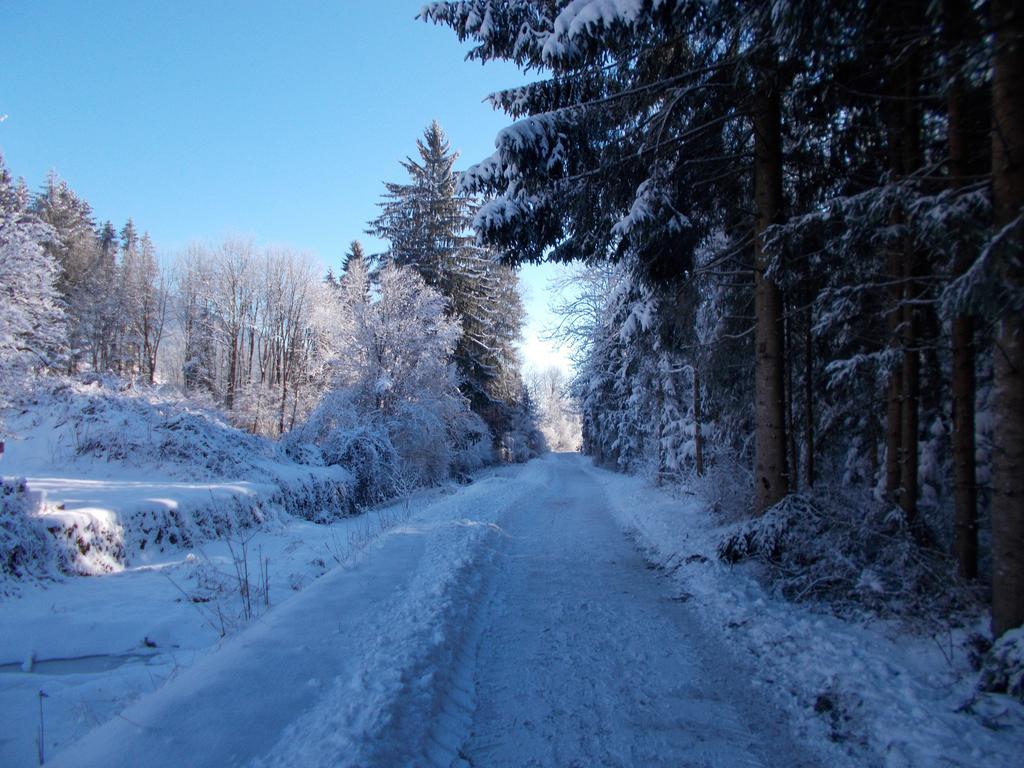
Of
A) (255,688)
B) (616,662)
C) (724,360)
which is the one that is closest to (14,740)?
(255,688)

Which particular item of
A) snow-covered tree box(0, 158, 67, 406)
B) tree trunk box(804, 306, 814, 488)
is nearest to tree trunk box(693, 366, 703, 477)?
tree trunk box(804, 306, 814, 488)

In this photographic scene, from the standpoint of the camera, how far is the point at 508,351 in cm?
2975

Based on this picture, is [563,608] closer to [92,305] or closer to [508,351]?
[508,351]

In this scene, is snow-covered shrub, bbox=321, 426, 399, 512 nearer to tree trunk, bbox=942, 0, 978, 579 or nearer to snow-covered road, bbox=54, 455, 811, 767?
snow-covered road, bbox=54, 455, 811, 767

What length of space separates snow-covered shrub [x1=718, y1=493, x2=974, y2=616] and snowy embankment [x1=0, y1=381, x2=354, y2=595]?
9261 mm

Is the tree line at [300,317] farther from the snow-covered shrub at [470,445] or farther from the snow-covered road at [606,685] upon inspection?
the snow-covered road at [606,685]

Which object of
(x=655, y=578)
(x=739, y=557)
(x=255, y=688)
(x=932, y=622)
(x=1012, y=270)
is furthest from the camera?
(x=655, y=578)

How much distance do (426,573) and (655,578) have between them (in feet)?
9.98

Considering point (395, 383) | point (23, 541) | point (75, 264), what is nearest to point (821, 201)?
point (23, 541)

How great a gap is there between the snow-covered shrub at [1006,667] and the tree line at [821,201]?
0.27 metres

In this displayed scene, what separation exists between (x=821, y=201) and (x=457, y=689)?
7454 millimetres

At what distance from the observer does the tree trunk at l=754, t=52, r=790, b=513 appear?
638 centimetres

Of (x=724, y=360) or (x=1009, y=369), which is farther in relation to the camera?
(x=724, y=360)

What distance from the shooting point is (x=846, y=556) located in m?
5.30
